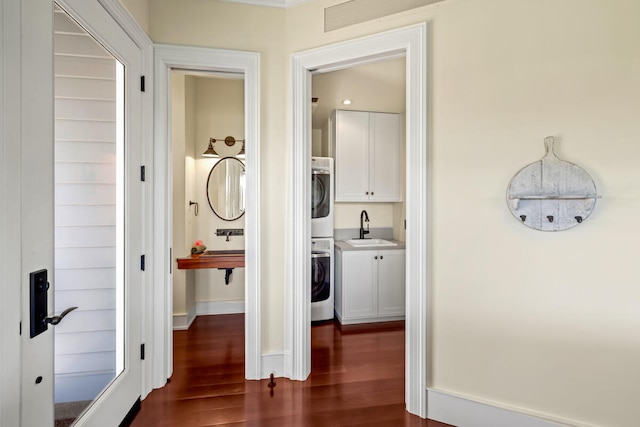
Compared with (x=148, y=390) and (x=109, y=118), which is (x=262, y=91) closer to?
(x=109, y=118)

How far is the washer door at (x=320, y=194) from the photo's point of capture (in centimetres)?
367

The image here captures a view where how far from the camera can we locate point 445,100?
75.3 inches

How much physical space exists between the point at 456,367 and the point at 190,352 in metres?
2.24

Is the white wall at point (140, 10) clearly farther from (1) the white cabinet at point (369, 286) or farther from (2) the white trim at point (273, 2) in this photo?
(1) the white cabinet at point (369, 286)

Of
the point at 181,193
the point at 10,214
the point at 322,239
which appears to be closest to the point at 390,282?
the point at 322,239

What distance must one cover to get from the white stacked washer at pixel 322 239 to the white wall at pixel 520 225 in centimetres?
175

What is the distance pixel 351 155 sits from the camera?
387 centimetres

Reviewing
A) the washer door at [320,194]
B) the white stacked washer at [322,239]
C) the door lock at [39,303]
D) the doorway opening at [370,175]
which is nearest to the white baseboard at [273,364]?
the doorway opening at [370,175]

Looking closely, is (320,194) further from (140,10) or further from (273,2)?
(140,10)

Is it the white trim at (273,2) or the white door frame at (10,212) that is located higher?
the white trim at (273,2)

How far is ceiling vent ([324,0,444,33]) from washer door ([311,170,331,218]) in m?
1.70

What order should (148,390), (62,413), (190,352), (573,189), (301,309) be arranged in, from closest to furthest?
(62,413) < (573,189) < (148,390) < (301,309) < (190,352)

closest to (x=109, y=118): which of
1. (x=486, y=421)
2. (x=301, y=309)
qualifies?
(x=301, y=309)

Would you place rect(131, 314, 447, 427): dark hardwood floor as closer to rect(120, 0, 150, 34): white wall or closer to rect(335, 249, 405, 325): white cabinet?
rect(335, 249, 405, 325): white cabinet
